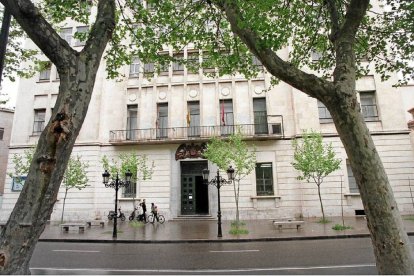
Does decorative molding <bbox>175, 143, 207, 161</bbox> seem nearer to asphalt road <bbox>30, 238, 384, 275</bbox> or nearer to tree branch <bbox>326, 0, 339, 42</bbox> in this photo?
asphalt road <bbox>30, 238, 384, 275</bbox>

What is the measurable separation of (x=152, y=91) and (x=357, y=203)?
55.2 ft

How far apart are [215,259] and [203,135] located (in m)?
13.6

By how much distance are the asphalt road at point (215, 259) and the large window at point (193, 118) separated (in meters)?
11.2

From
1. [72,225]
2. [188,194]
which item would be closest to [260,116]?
[188,194]

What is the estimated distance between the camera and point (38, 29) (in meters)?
3.45

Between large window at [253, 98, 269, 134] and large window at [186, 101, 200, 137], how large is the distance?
433cm

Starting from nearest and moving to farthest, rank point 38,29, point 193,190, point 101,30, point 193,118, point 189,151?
point 38,29 → point 101,30 → point 189,151 → point 193,190 → point 193,118

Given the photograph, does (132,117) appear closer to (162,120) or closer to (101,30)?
(162,120)

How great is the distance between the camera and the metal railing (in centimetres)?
2108

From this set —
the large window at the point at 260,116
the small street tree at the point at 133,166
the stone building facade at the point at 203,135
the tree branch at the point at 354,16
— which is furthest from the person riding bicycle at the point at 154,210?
the tree branch at the point at 354,16

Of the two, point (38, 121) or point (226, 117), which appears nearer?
point (226, 117)

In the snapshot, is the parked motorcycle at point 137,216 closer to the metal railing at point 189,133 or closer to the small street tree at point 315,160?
the metal railing at point 189,133

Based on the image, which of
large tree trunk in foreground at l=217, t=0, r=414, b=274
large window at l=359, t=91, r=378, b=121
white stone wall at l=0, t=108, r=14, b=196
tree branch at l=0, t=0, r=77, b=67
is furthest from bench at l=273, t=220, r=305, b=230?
white stone wall at l=0, t=108, r=14, b=196

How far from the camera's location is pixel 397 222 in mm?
4148
